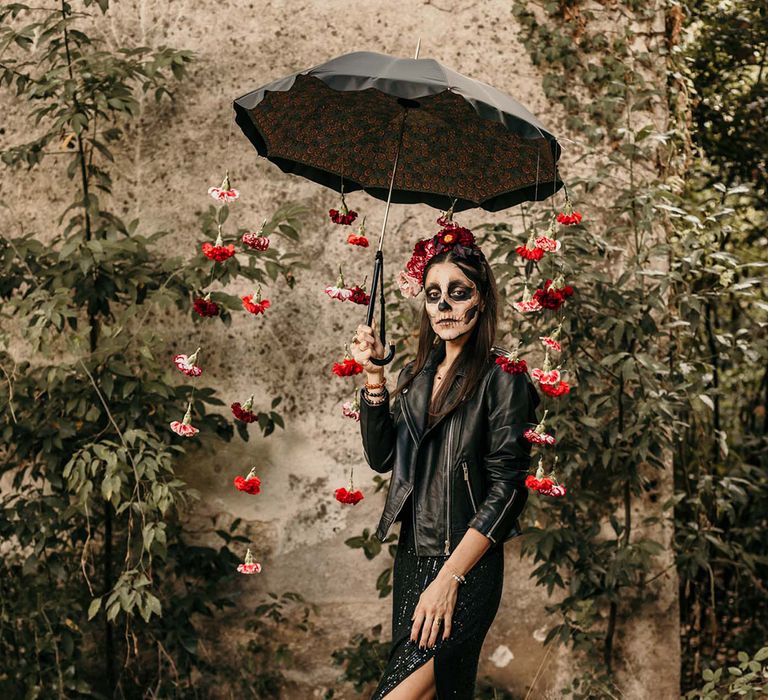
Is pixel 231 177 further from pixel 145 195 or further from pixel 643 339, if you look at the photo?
pixel 643 339

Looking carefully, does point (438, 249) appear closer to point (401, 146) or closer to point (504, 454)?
point (401, 146)

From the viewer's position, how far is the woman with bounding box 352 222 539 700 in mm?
2582

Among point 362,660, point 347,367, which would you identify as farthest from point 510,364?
point 362,660

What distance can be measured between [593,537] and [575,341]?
0.87 m

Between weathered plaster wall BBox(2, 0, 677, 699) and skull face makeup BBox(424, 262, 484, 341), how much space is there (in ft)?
5.75

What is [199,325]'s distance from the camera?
4.53 metres

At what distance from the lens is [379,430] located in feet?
9.16

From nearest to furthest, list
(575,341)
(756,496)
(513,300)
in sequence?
1. (575,341)
2. (513,300)
3. (756,496)

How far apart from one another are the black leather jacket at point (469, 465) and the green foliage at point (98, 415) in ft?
Answer: 4.53

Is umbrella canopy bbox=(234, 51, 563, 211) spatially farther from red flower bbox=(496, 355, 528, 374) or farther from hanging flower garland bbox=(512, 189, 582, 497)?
red flower bbox=(496, 355, 528, 374)

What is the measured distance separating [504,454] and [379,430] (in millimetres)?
361

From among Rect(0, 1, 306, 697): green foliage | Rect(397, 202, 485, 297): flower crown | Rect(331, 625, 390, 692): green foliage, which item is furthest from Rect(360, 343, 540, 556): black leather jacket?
Rect(331, 625, 390, 692): green foliage

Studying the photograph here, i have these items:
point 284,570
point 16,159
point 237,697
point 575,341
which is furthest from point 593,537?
point 16,159

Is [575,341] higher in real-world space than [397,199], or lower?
lower
